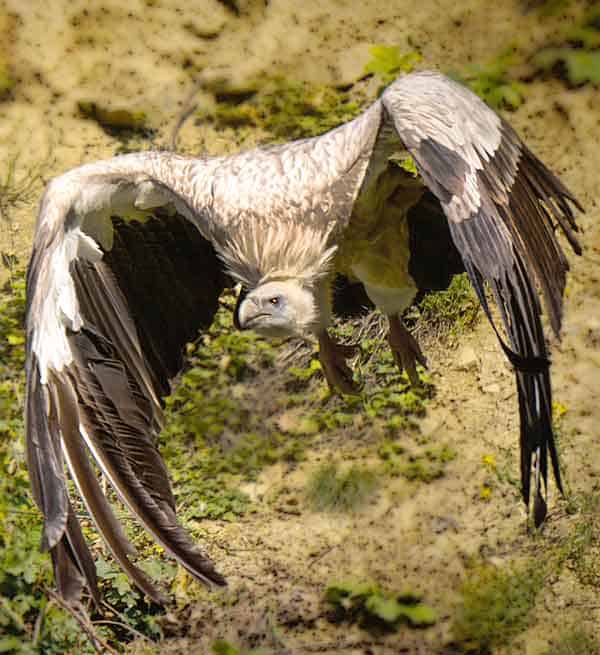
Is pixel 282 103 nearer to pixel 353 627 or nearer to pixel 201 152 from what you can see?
pixel 201 152

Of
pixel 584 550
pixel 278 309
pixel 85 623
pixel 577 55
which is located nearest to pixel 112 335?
pixel 278 309

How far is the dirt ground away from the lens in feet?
14.9

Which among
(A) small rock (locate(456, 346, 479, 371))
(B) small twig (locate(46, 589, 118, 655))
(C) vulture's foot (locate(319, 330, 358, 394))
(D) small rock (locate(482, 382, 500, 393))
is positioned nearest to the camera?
(B) small twig (locate(46, 589, 118, 655))

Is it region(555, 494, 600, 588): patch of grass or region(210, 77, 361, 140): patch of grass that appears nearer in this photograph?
region(555, 494, 600, 588): patch of grass

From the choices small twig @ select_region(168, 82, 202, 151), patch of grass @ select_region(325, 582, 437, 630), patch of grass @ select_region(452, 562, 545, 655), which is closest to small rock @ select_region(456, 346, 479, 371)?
patch of grass @ select_region(452, 562, 545, 655)

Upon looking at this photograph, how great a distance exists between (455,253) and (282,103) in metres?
2.38

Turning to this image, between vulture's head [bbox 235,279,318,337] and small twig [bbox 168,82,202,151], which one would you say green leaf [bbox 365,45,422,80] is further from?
vulture's head [bbox 235,279,318,337]

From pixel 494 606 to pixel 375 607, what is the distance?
475 mm

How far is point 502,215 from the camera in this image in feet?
10.4

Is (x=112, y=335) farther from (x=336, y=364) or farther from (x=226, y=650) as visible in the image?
(x=226, y=650)

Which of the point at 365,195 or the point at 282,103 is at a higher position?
the point at 282,103

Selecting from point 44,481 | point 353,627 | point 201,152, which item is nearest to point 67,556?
point 44,481

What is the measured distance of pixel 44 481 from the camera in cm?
348

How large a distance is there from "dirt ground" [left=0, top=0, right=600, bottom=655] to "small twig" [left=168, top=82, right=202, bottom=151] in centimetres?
4
